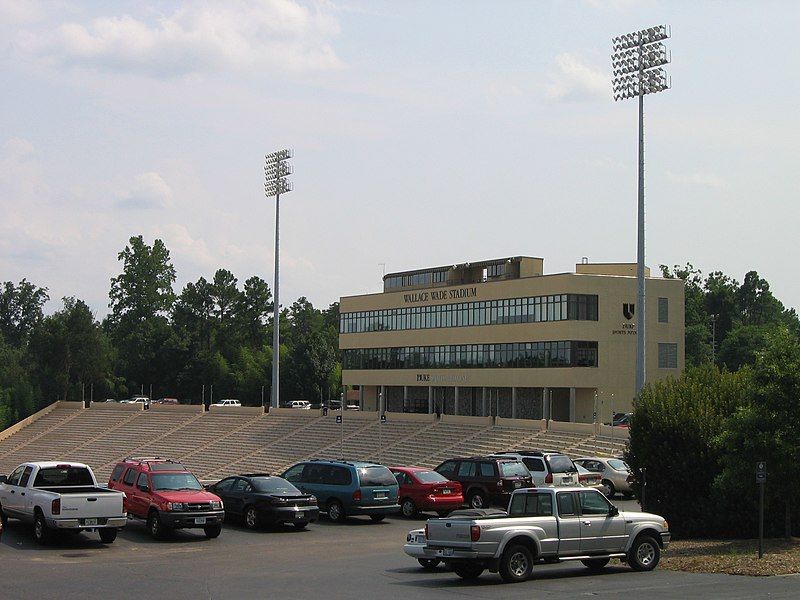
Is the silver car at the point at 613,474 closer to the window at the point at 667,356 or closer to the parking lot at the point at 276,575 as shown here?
the parking lot at the point at 276,575

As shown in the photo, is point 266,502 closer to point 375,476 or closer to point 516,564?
point 375,476

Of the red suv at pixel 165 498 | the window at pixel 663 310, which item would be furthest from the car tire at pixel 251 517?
the window at pixel 663 310

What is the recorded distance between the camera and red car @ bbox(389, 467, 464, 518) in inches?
1264

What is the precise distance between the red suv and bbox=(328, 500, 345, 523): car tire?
4848 millimetres

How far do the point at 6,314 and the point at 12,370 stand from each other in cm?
6340

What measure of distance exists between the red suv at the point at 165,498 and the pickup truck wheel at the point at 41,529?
104 inches

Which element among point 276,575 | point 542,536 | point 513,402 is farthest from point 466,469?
point 513,402

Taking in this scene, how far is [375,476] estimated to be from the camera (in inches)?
1209

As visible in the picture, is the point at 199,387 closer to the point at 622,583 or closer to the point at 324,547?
the point at 324,547

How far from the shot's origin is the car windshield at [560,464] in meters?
36.6

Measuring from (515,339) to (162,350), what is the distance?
2410 inches

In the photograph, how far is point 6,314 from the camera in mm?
161625

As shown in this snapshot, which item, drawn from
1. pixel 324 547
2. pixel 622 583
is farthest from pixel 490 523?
pixel 324 547

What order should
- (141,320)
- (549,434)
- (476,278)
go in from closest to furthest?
(549,434) < (476,278) < (141,320)
